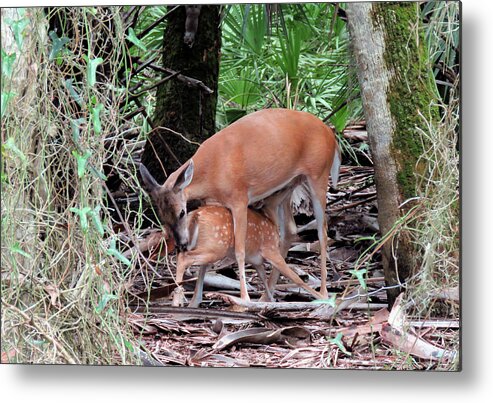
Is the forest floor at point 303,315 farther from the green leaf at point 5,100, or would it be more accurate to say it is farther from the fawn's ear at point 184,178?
the green leaf at point 5,100

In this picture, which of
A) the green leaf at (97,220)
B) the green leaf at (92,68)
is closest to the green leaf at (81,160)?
the green leaf at (97,220)

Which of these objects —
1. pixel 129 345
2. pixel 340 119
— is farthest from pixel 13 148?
pixel 340 119

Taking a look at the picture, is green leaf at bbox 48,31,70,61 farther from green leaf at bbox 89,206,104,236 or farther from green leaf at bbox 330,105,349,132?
green leaf at bbox 330,105,349,132

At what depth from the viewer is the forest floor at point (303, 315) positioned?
3.21 metres

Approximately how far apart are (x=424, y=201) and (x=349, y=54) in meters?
0.53

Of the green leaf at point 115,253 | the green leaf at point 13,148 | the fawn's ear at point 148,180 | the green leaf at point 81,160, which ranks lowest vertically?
the green leaf at point 115,253

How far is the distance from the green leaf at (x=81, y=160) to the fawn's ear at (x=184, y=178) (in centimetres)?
30

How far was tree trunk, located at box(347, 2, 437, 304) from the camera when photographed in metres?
3.21

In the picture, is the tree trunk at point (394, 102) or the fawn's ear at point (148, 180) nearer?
the tree trunk at point (394, 102)

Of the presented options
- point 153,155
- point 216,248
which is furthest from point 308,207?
point 153,155

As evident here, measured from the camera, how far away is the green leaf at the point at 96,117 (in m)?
3.27

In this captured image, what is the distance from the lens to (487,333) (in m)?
3.15

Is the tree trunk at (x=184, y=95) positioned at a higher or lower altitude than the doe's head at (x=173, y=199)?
higher

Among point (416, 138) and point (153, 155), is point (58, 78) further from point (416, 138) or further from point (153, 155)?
point (416, 138)
